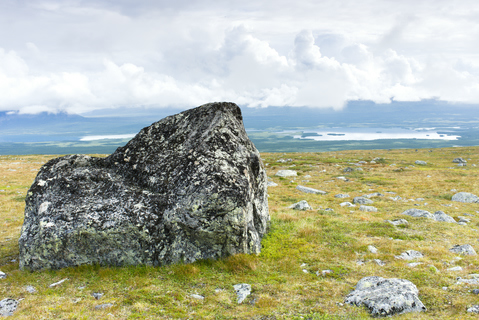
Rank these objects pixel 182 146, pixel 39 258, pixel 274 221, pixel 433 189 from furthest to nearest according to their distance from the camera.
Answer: pixel 433 189 < pixel 274 221 < pixel 182 146 < pixel 39 258

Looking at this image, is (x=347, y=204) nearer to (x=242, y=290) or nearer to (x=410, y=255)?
(x=410, y=255)

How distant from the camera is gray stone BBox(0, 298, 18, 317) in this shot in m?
8.36

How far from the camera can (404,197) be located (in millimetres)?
25984

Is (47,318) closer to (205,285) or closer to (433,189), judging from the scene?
(205,285)

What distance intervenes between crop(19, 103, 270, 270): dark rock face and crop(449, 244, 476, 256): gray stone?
8.36 m

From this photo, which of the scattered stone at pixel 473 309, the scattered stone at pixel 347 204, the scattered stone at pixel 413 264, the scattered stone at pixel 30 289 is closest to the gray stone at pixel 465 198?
the scattered stone at pixel 347 204

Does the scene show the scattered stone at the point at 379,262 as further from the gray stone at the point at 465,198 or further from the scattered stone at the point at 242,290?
the gray stone at the point at 465,198

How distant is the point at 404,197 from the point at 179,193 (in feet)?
73.3

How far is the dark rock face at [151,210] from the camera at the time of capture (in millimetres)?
11273

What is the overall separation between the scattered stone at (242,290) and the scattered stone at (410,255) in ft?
21.4

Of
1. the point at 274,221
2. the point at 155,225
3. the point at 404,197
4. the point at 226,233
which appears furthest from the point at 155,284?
the point at 404,197

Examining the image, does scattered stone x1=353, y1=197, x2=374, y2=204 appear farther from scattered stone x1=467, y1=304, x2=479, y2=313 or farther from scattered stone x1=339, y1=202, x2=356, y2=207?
scattered stone x1=467, y1=304, x2=479, y2=313

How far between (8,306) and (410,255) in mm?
14260

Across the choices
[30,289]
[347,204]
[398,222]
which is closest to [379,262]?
[398,222]
